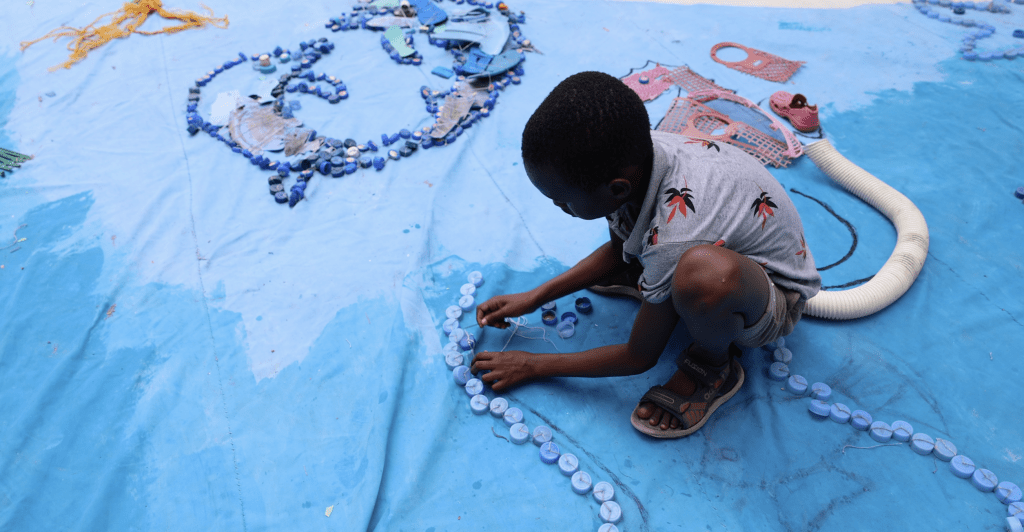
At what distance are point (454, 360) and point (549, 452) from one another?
1.49ft

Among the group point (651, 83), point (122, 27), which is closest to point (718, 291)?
point (651, 83)

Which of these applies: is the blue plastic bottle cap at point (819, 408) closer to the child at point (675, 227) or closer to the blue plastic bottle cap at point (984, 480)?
the child at point (675, 227)

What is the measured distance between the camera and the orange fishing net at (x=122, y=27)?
351cm

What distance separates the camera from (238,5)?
3.99 meters

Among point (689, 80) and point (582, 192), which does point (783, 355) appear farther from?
point (689, 80)

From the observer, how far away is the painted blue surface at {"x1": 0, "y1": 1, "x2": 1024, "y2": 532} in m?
1.55

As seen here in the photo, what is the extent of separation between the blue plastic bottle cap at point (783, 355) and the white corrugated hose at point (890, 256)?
0.20 m

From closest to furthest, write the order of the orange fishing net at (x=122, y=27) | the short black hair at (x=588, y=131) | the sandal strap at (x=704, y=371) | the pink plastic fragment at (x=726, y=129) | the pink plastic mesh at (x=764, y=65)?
the short black hair at (x=588, y=131) < the sandal strap at (x=704, y=371) < the pink plastic fragment at (x=726, y=129) < the pink plastic mesh at (x=764, y=65) < the orange fishing net at (x=122, y=27)

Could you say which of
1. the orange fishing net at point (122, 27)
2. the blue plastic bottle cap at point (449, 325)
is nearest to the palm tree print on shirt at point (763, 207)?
the blue plastic bottle cap at point (449, 325)

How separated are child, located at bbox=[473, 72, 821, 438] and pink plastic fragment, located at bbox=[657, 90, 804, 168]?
1201mm

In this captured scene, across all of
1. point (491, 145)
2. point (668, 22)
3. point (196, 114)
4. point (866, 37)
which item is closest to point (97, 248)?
point (196, 114)

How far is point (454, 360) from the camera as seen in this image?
6.08ft

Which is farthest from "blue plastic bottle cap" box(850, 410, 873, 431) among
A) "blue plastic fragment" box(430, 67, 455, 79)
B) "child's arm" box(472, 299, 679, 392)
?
"blue plastic fragment" box(430, 67, 455, 79)

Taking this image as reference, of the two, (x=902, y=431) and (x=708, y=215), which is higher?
(x=708, y=215)
